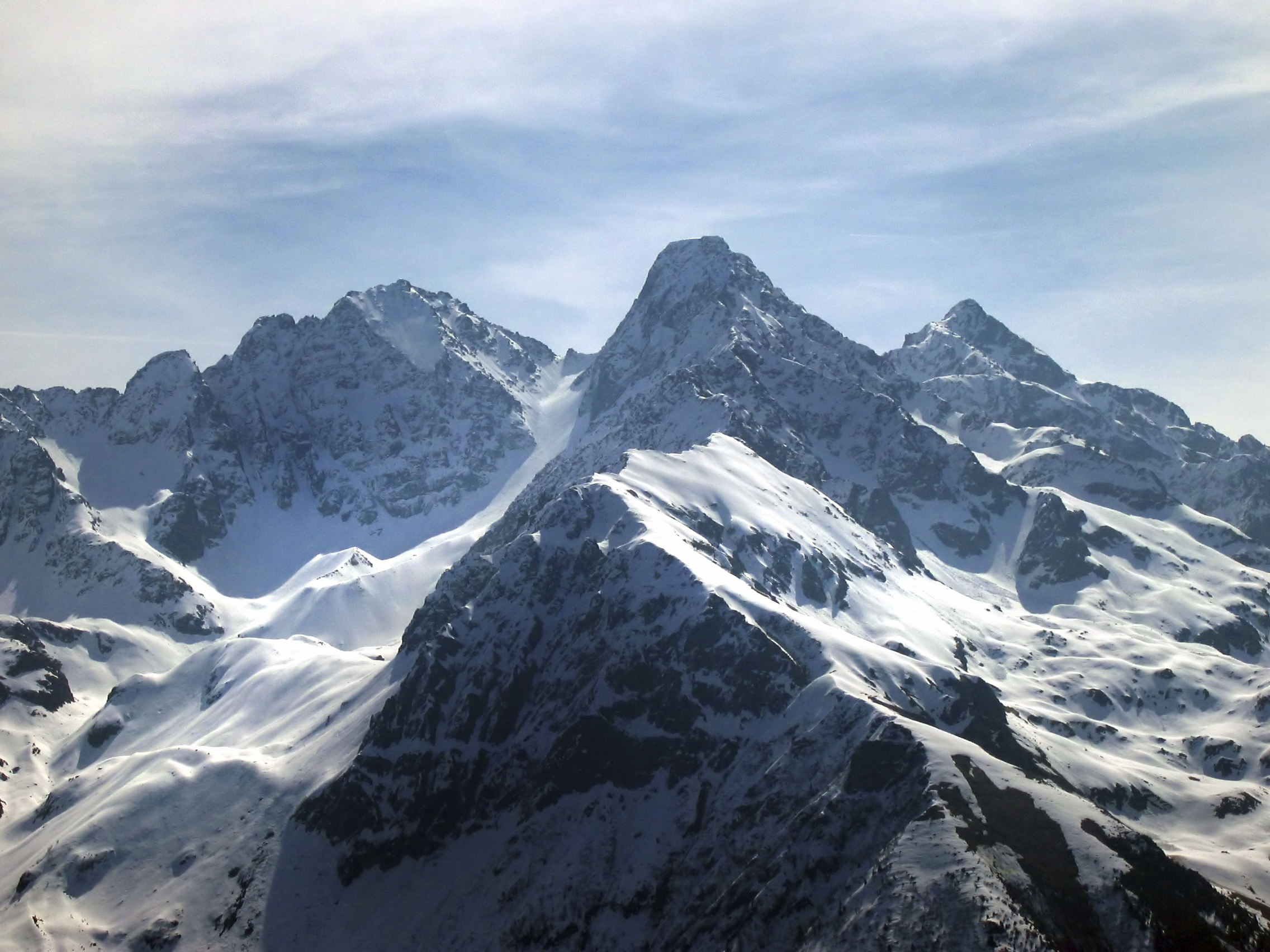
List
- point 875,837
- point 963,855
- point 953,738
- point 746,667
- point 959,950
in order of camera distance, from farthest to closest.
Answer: point 746,667, point 953,738, point 875,837, point 963,855, point 959,950

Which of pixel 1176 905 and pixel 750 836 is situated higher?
pixel 1176 905

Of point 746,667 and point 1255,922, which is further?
point 746,667

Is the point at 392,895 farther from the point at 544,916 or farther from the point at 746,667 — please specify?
the point at 746,667

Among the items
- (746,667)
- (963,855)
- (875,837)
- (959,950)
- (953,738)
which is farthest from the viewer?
(746,667)

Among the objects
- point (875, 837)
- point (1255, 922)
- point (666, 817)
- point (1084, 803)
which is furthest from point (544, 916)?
point (1255, 922)

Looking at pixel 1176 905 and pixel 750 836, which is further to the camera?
pixel 750 836

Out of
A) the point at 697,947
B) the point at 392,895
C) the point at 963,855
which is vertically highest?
the point at 963,855

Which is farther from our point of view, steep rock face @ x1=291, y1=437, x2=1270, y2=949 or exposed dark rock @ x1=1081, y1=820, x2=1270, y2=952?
steep rock face @ x1=291, y1=437, x2=1270, y2=949

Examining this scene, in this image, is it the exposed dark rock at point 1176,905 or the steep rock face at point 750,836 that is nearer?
the exposed dark rock at point 1176,905

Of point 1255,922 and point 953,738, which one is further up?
point 953,738

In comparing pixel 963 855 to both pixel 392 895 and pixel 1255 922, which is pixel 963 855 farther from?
pixel 392 895
